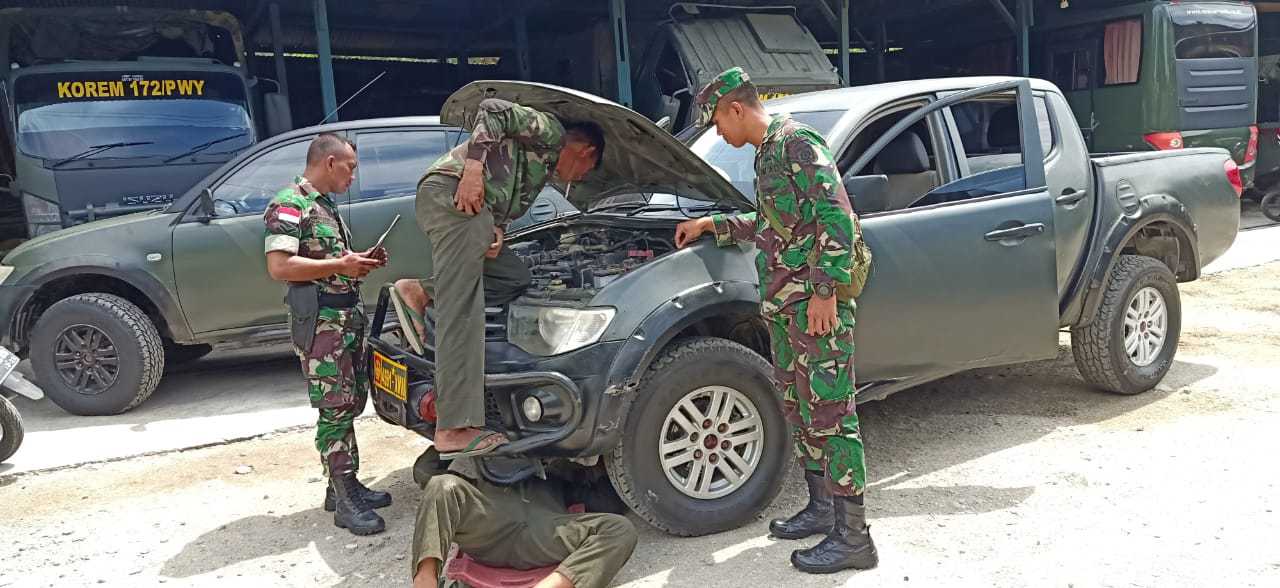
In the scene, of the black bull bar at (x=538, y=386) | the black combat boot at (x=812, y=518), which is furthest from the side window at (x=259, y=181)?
the black combat boot at (x=812, y=518)

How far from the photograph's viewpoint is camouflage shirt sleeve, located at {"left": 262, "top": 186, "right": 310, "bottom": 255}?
144 inches

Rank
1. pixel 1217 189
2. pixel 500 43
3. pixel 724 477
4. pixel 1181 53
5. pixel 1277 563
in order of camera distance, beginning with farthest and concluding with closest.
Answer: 1. pixel 500 43
2. pixel 1181 53
3. pixel 1217 189
4. pixel 724 477
5. pixel 1277 563

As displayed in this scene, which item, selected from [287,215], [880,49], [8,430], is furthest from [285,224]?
[880,49]

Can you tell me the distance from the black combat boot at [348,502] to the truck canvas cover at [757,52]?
7449 millimetres

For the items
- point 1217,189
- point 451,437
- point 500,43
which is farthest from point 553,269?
point 500,43

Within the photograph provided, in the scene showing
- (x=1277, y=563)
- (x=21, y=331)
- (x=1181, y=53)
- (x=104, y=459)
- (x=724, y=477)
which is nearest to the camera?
(x=1277, y=563)

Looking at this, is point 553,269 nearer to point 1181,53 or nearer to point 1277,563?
point 1277,563

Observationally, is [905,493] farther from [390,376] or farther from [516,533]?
Answer: [390,376]

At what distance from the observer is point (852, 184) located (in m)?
3.66

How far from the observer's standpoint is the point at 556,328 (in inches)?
131

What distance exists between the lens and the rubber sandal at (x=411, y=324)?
141 inches

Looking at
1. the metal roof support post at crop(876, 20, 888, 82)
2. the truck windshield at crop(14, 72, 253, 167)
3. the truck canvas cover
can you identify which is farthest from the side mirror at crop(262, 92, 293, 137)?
the metal roof support post at crop(876, 20, 888, 82)

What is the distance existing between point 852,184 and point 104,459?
13.0 ft

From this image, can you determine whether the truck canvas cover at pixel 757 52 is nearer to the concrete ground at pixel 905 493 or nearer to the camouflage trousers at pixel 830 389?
the concrete ground at pixel 905 493
